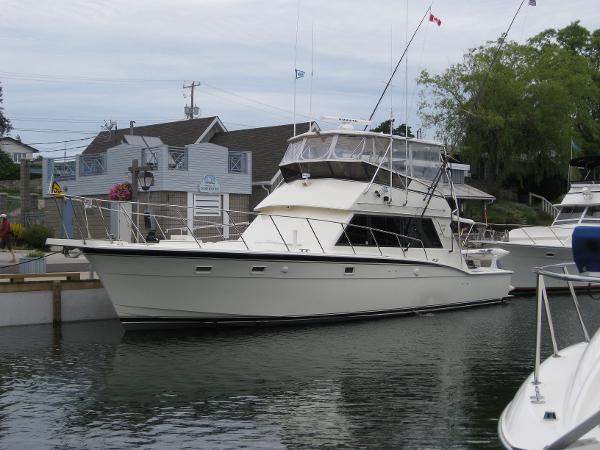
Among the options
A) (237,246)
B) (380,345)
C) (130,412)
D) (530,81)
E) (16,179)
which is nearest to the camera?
(130,412)

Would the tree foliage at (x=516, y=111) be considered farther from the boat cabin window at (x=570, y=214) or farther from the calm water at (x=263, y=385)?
the calm water at (x=263, y=385)

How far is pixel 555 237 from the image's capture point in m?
24.3

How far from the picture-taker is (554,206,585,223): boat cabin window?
25.1 m

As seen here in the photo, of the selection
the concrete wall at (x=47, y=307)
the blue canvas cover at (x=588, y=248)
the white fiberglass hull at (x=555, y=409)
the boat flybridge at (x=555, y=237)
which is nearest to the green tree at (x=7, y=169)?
the boat flybridge at (x=555, y=237)

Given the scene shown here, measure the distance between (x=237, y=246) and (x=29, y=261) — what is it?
5423 mm

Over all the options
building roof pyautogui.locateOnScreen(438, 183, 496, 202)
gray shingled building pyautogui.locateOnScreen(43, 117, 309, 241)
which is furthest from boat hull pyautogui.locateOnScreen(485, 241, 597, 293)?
building roof pyautogui.locateOnScreen(438, 183, 496, 202)

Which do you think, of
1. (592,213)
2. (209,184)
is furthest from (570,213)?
(209,184)

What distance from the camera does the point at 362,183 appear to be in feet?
58.2

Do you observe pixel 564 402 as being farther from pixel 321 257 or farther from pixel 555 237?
pixel 555 237

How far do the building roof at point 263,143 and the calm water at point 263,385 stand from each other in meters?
18.8

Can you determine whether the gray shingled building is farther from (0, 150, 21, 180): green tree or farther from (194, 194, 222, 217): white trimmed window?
(0, 150, 21, 180): green tree

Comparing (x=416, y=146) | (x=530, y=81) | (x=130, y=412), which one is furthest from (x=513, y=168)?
(x=130, y=412)

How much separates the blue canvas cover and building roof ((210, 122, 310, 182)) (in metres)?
27.3

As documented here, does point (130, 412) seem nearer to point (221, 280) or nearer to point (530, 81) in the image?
point (221, 280)
